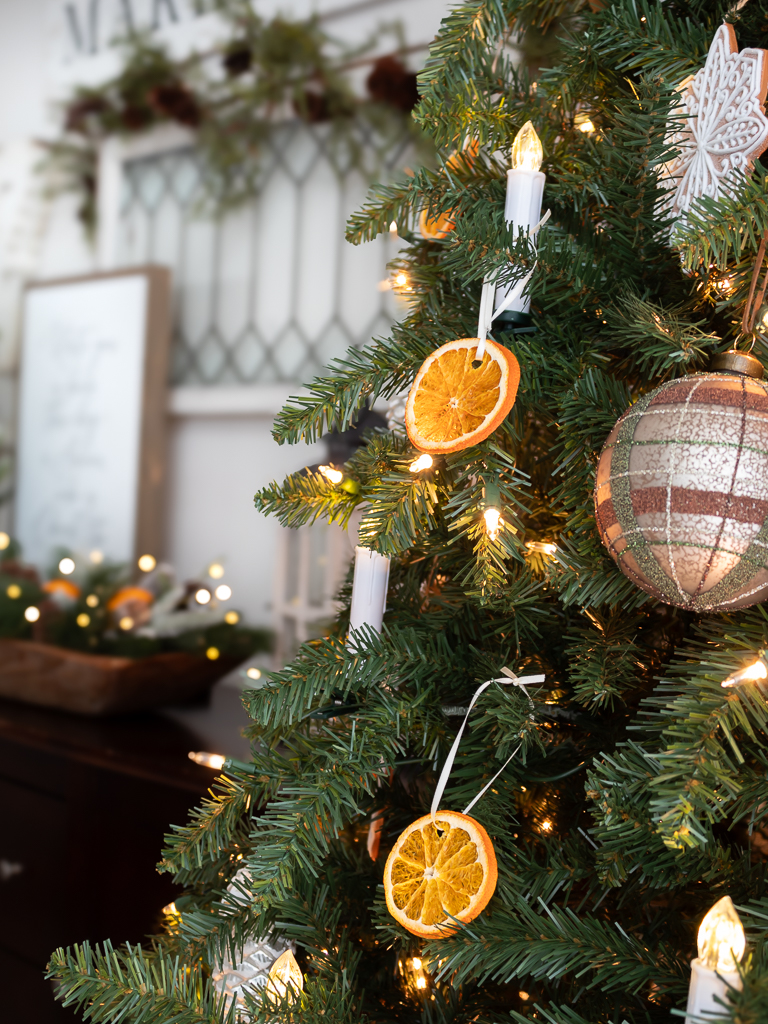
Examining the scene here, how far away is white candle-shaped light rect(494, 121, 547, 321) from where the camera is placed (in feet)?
1.41

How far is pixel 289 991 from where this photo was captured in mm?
397

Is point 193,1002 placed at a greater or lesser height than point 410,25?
lesser

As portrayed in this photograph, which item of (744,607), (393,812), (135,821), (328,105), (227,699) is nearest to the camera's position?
(744,607)

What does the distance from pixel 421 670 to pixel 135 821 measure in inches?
23.2

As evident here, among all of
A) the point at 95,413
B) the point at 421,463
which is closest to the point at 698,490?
the point at 421,463

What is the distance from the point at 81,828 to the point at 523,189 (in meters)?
0.81

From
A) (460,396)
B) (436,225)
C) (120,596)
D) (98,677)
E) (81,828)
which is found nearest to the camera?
(460,396)

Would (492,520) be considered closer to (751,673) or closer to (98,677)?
(751,673)

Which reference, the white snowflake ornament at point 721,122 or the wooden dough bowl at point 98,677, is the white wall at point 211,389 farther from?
the white snowflake ornament at point 721,122

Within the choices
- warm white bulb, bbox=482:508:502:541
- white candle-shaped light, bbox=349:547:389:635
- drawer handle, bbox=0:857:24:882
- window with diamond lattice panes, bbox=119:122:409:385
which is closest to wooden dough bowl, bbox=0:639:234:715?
drawer handle, bbox=0:857:24:882

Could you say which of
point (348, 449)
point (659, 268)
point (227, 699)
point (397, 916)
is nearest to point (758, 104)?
point (659, 268)

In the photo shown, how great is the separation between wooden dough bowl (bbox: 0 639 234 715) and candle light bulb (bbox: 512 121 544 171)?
2.60 ft

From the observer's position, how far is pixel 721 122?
39cm

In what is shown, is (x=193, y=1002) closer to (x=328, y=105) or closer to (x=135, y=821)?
(x=135, y=821)
